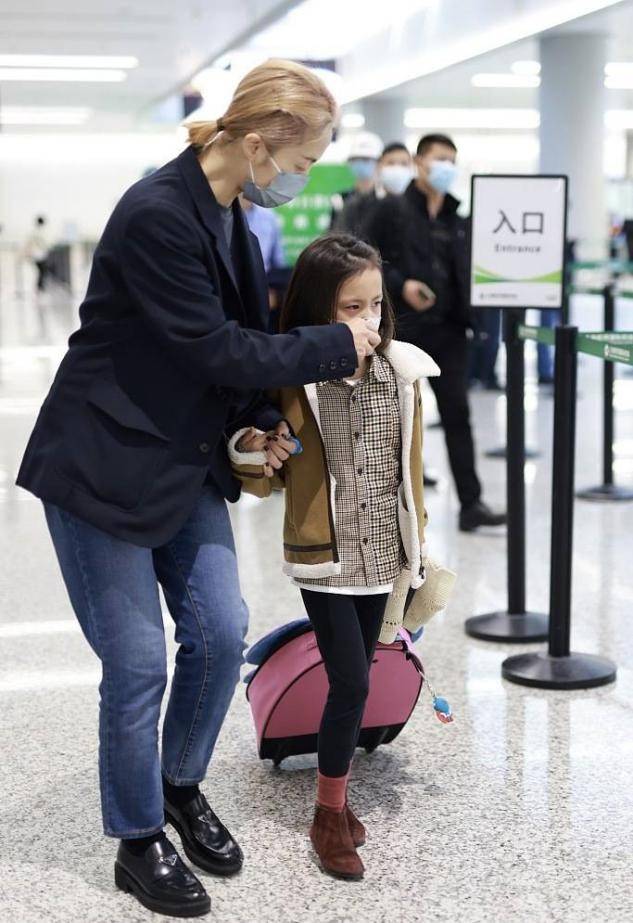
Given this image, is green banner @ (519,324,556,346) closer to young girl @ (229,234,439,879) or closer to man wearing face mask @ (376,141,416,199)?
Result: young girl @ (229,234,439,879)

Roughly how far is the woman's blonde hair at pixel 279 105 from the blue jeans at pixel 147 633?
70 centimetres

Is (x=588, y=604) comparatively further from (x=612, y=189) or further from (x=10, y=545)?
(x=612, y=189)

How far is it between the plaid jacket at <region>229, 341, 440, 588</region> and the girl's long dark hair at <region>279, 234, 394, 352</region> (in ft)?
0.36

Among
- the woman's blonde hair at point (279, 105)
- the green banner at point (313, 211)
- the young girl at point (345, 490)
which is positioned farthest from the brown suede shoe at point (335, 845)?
the green banner at point (313, 211)

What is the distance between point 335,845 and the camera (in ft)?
8.59

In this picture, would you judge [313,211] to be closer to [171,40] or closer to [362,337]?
[362,337]

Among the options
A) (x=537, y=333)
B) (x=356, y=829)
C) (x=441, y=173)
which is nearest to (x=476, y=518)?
(x=537, y=333)

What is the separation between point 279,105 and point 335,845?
1.49 m

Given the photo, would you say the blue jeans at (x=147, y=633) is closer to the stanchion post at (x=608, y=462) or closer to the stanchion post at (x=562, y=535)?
the stanchion post at (x=562, y=535)

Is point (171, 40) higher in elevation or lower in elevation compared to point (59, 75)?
lower

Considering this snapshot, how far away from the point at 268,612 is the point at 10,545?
1707mm

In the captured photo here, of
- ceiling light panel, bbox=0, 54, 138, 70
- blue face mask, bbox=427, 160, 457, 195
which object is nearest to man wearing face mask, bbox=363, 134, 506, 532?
blue face mask, bbox=427, 160, 457, 195

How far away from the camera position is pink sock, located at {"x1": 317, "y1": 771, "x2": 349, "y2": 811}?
2.64m

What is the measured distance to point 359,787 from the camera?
3.06 m
